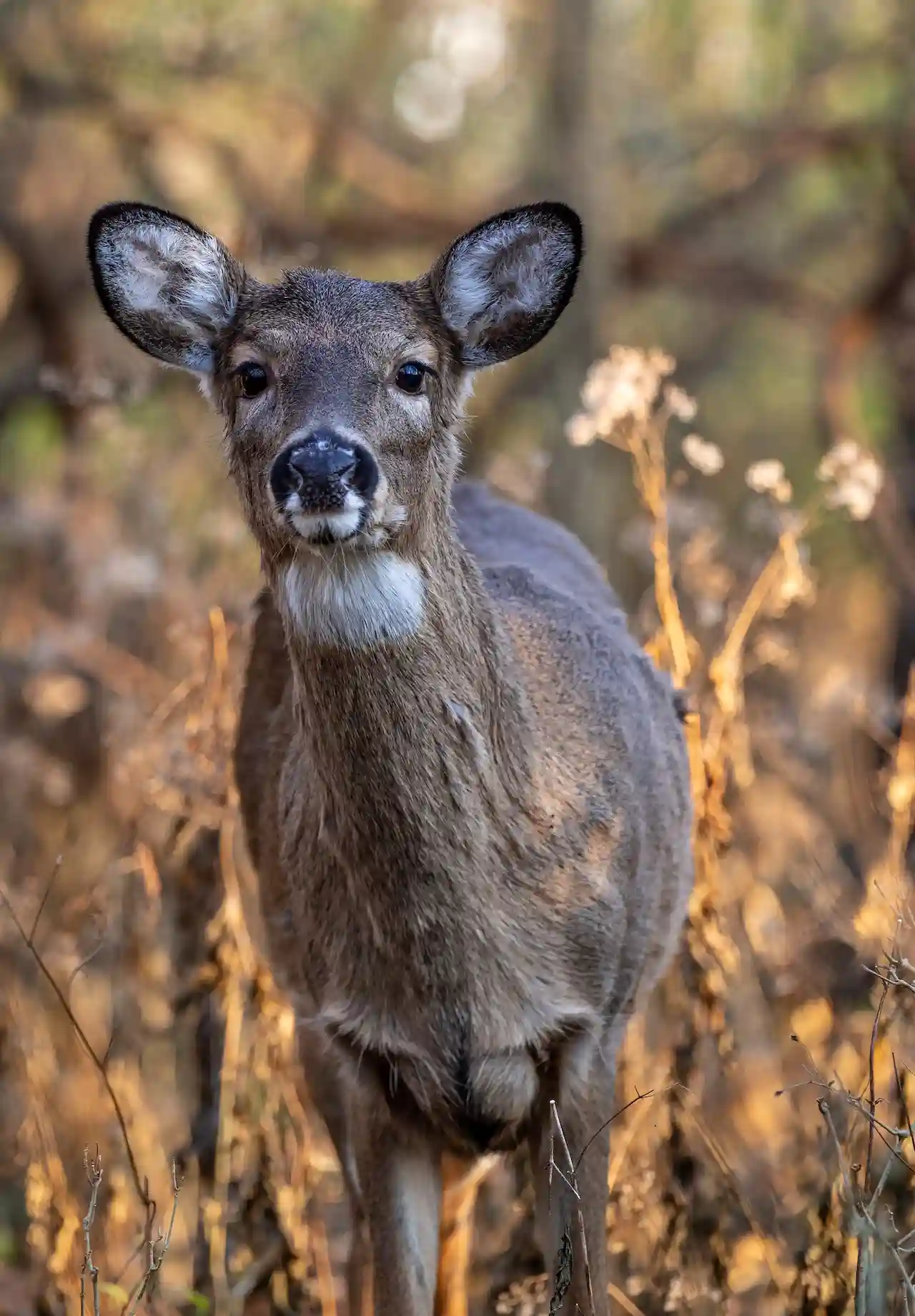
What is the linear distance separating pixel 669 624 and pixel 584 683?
0.96 m

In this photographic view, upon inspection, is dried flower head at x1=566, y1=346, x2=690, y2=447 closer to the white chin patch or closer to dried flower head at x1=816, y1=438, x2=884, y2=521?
dried flower head at x1=816, y1=438, x2=884, y2=521

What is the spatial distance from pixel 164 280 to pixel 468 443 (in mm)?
950

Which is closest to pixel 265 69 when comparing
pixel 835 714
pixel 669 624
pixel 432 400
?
pixel 835 714

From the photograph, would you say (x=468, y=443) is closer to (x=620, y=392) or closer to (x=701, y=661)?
(x=620, y=392)

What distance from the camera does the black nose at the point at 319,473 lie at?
12.9 ft

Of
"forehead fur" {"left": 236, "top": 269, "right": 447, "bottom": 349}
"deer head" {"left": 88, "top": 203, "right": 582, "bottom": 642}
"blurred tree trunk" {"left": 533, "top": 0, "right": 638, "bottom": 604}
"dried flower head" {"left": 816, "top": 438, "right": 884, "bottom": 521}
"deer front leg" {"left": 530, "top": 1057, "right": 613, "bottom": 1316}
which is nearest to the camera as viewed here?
"deer head" {"left": 88, "top": 203, "right": 582, "bottom": 642}

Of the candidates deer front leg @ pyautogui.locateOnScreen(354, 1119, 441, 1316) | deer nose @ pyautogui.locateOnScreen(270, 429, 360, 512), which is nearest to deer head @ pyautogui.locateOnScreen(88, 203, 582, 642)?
deer nose @ pyautogui.locateOnScreen(270, 429, 360, 512)

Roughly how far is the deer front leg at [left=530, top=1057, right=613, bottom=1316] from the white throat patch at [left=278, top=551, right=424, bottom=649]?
1.22 meters

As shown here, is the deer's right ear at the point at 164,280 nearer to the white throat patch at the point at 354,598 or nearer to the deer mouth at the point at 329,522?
the white throat patch at the point at 354,598

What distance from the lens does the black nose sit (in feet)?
12.9

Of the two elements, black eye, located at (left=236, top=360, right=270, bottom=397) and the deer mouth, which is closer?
the deer mouth

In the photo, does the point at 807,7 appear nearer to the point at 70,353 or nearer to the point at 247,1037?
the point at 70,353

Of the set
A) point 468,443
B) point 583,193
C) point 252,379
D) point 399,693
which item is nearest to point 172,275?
point 252,379

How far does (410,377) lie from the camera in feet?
14.9
